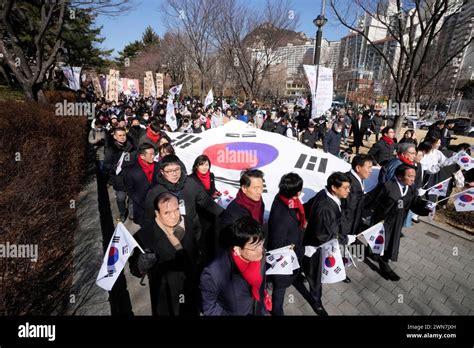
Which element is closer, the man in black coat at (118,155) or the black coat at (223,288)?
the black coat at (223,288)

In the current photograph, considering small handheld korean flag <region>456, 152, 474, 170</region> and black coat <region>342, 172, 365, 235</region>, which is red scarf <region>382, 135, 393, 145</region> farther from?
black coat <region>342, 172, 365, 235</region>

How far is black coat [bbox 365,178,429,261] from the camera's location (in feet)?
13.3

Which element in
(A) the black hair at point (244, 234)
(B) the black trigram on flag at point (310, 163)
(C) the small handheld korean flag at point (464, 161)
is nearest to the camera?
(A) the black hair at point (244, 234)

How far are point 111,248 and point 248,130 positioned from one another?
15.2ft

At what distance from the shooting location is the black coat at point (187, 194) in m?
3.37

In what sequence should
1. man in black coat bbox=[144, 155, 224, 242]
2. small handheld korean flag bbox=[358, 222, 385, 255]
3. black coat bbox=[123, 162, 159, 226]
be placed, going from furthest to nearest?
black coat bbox=[123, 162, 159, 226]
small handheld korean flag bbox=[358, 222, 385, 255]
man in black coat bbox=[144, 155, 224, 242]

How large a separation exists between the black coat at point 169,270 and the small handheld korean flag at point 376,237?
2.65 meters

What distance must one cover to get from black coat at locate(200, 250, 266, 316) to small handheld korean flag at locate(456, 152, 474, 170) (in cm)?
622

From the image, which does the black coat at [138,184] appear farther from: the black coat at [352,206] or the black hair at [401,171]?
the black hair at [401,171]

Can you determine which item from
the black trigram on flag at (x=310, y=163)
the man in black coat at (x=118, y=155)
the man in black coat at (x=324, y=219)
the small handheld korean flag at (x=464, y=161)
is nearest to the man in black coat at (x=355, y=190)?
the man in black coat at (x=324, y=219)

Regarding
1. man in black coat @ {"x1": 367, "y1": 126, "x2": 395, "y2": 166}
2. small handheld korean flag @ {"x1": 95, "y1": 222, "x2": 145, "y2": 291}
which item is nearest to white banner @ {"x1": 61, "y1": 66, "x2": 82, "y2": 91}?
man in black coat @ {"x1": 367, "y1": 126, "x2": 395, "y2": 166}

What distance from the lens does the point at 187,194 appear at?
3598 millimetres

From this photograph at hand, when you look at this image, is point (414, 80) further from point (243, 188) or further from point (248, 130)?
point (243, 188)

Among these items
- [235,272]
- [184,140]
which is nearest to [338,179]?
[235,272]
